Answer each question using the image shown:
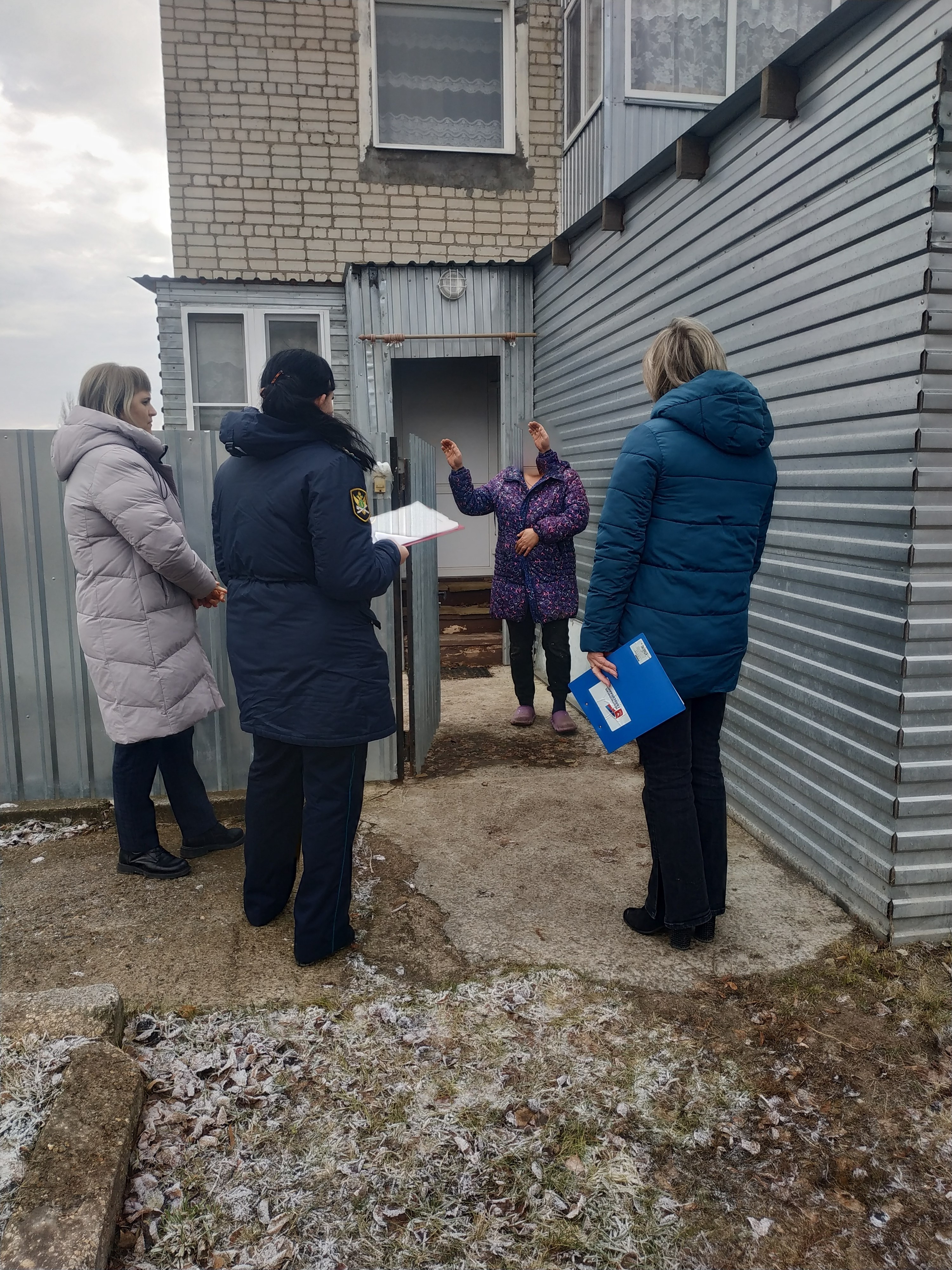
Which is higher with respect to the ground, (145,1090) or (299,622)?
(299,622)

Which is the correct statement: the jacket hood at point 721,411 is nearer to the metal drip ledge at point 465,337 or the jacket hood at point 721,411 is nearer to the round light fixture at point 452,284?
the metal drip ledge at point 465,337

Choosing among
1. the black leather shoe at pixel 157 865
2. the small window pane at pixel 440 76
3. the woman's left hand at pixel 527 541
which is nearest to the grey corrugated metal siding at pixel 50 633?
the black leather shoe at pixel 157 865

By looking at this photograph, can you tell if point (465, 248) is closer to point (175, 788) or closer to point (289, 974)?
point (175, 788)

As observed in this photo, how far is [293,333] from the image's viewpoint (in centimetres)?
895

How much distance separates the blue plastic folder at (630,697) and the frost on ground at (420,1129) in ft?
3.04

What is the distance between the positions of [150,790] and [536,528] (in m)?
3.04

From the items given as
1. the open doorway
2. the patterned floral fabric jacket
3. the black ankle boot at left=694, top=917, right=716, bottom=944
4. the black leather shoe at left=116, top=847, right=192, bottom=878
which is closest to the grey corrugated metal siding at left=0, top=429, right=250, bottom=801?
the black leather shoe at left=116, top=847, right=192, bottom=878

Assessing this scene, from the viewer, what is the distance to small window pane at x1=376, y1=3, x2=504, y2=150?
9.56 metres

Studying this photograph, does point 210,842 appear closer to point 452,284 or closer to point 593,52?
point 452,284

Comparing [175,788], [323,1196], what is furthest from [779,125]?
[323,1196]

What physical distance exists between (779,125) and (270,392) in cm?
272

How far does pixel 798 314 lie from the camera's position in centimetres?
386


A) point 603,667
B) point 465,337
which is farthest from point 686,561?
point 465,337

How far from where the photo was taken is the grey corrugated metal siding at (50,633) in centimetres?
457
